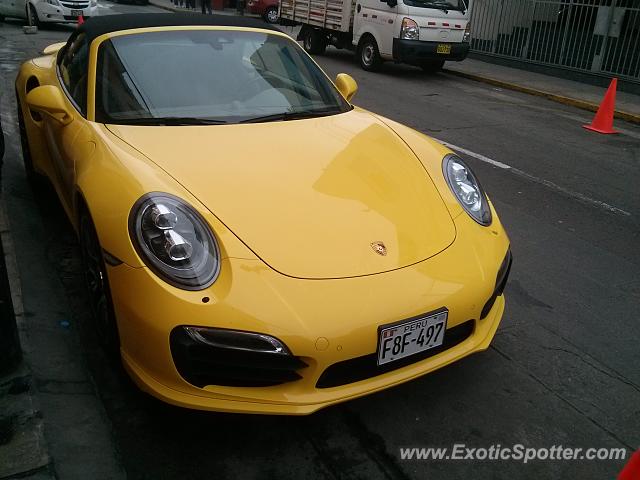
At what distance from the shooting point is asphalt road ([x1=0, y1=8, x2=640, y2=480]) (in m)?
2.31

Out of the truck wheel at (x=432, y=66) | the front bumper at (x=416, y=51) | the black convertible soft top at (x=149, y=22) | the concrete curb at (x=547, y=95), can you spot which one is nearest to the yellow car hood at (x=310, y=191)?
the black convertible soft top at (x=149, y=22)

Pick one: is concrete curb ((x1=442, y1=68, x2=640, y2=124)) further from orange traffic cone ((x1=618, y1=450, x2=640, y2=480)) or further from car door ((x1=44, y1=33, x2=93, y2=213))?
orange traffic cone ((x1=618, y1=450, x2=640, y2=480))

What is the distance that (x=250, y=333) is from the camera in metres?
2.08

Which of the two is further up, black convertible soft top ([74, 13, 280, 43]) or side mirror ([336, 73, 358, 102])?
black convertible soft top ([74, 13, 280, 43])

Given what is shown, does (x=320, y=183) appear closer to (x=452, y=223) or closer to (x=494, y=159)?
(x=452, y=223)

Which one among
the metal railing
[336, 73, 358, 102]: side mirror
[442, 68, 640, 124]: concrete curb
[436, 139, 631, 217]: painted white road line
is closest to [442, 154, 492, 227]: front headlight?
[336, 73, 358, 102]: side mirror

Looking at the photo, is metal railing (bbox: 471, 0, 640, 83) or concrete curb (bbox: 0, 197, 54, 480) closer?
concrete curb (bbox: 0, 197, 54, 480)

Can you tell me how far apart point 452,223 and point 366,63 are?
10812mm

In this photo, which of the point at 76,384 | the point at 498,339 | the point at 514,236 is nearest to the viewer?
the point at 76,384

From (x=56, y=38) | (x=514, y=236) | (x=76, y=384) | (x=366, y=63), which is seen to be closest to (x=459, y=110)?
(x=366, y=63)

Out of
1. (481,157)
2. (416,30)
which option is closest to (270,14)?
(416,30)

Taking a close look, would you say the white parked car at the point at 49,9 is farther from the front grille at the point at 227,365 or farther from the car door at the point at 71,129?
the front grille at the point at 227,365

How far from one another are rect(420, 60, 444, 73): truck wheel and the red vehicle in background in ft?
37.2

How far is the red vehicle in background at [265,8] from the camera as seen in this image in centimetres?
2283
